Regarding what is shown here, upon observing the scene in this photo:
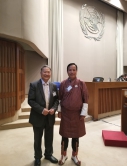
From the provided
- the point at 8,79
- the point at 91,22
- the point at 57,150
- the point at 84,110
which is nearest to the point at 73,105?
the point at 84,110

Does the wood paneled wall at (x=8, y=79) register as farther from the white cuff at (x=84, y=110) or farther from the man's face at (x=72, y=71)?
the white cuff at (x=84, y=110)

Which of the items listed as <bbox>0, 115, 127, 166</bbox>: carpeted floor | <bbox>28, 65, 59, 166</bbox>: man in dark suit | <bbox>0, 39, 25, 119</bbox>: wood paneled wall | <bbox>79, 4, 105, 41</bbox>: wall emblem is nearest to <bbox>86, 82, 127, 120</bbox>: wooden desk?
<bbox>0, 115, 127, 166</bbox>: carpeted floor

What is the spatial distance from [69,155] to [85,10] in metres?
6.17

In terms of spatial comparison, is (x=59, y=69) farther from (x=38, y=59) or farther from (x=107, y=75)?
(x=107, y=75)

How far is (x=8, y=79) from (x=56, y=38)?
105 inches

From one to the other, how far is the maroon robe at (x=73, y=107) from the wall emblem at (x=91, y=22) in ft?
17.1

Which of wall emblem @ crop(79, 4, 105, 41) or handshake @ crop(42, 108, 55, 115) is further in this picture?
wall emblem @ crop(79, 4, 105, 41)

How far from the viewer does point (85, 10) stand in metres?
6.30

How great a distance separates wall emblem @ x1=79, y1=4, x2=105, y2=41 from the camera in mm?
6266

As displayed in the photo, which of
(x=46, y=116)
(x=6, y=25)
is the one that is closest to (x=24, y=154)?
(x=46, y=116)

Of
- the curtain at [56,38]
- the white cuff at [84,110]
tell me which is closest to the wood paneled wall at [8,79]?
the curtain at [56,38]

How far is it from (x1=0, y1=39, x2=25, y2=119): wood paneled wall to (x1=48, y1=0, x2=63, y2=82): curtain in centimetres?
183

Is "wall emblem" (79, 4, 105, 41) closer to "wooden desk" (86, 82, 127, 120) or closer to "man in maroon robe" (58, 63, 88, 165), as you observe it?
"wooden desk" (86, 82, 127, 120)

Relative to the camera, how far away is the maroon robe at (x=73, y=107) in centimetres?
176
